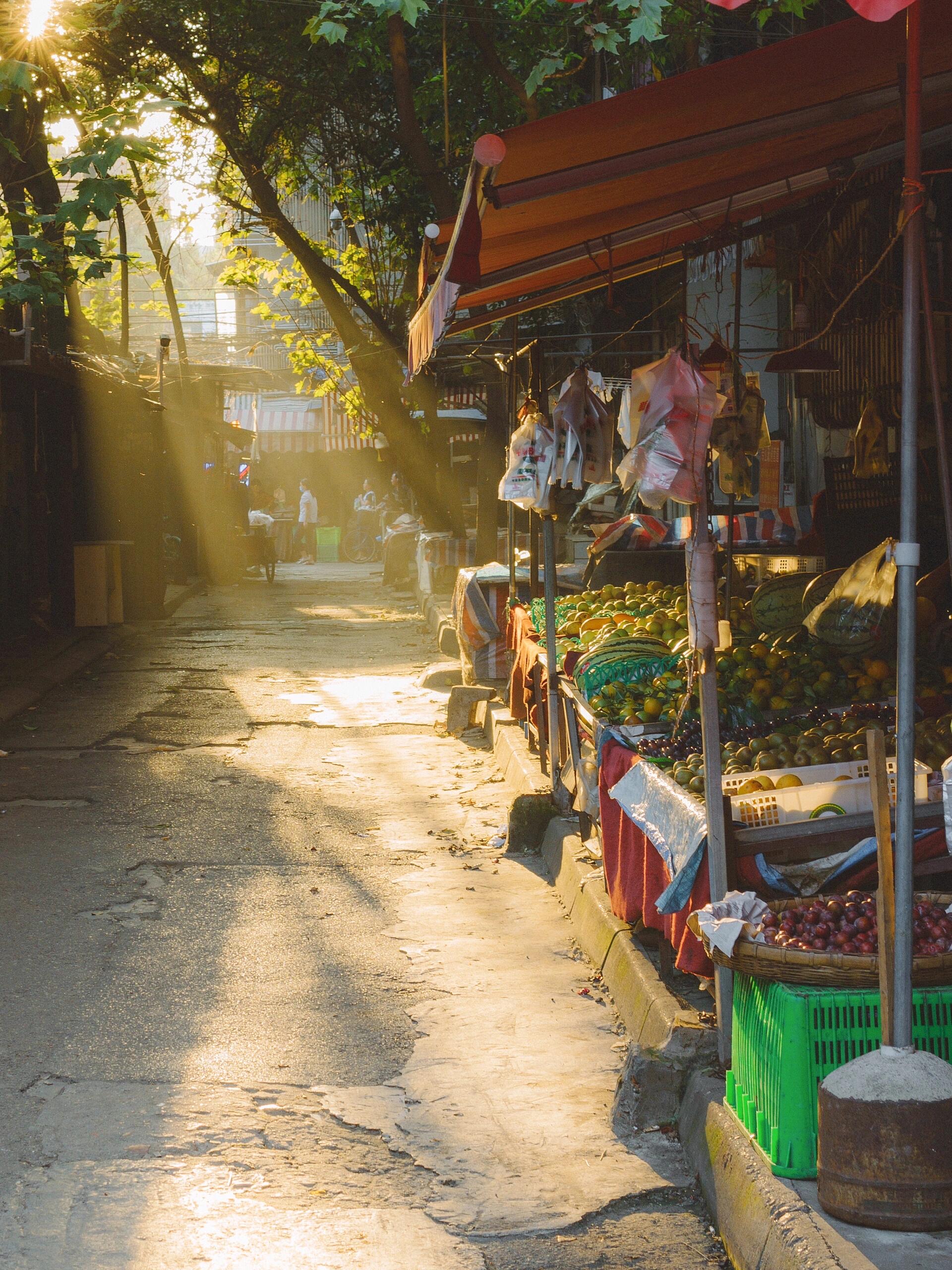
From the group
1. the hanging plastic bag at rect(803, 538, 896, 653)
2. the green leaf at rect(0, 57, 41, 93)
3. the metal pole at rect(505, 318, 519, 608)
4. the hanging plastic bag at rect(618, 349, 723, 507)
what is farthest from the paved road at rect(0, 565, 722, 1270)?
the green leaf at rect(0, 57, 41, 93)

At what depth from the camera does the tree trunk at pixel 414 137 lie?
12023 millimetres

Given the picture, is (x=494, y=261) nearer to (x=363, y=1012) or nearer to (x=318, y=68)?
(x=363, y=1012)

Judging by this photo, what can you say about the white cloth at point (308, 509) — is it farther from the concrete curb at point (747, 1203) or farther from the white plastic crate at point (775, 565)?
the concrete curb at point (747, 1203)

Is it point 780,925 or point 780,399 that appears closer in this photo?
point 780,925

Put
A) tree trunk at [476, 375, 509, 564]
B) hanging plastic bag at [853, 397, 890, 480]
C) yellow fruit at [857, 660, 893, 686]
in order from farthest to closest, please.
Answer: tree trunk at [476, 375, 509, 564], hanging plastic bag at [853, 397, 890, 480], yellow fruit at [857, 660, 893, 686]

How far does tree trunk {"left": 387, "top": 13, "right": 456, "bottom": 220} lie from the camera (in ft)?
39.4

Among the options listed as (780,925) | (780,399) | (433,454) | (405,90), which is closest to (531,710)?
(780,399)

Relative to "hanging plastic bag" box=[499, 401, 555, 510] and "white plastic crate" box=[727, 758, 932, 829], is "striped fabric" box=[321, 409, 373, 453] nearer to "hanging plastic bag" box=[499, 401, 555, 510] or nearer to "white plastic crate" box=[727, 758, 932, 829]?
"hanging plastic bag" box=[499, 401, 555, 510]

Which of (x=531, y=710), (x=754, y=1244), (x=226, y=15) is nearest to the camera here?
(x=754, y=1244)

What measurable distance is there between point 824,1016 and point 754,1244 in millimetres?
555

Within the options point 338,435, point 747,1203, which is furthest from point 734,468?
point 338,435

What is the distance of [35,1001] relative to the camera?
4.83 m

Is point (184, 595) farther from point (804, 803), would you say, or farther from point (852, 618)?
point (804, 803)

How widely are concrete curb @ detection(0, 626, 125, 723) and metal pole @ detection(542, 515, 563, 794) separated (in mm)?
5469
